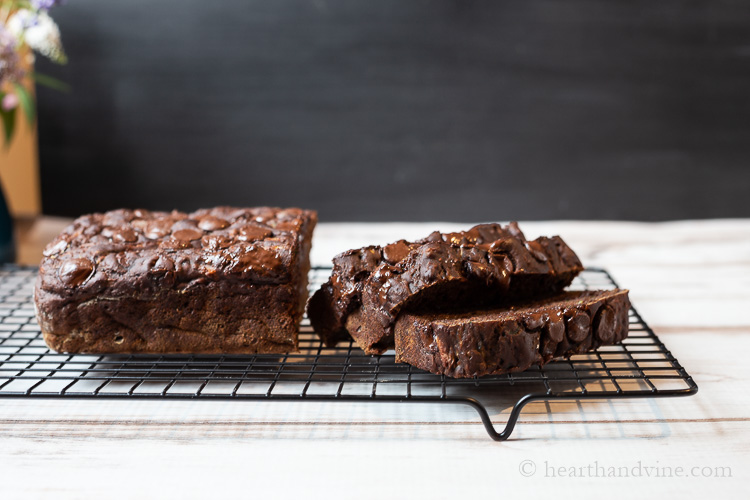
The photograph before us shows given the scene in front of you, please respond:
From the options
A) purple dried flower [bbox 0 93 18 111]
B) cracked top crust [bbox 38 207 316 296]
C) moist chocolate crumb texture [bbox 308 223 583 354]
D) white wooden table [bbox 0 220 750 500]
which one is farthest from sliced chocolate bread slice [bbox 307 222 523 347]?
purple dried flower [bbox 0 93 18 111]

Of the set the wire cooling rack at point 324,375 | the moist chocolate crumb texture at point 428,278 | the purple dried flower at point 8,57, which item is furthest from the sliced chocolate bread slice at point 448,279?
the purple dried flower at point 8,57

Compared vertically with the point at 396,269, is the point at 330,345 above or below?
below

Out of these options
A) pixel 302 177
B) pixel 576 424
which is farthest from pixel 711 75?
pixel 576 424

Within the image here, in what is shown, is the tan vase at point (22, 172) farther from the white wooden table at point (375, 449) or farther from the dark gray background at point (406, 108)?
the white wooden table at point (375, 449)

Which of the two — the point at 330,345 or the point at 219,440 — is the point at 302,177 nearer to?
the point at 330,345

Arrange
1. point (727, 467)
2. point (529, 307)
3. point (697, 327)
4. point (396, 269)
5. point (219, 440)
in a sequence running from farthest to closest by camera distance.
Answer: point (697, 327)
point (529, 307)
point (396, 269)
point (219, 440)
point (727, 467)

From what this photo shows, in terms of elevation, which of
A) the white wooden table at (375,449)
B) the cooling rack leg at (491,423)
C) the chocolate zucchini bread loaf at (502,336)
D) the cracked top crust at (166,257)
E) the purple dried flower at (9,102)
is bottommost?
the white wooden table at (375,449)

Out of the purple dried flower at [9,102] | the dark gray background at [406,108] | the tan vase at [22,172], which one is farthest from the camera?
the tan vase at [22,172]
